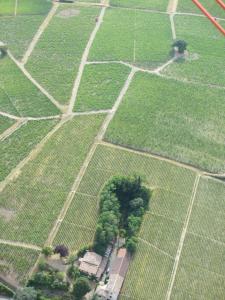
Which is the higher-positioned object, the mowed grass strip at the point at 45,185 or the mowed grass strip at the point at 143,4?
the mowed grass strip at the point at 143,4

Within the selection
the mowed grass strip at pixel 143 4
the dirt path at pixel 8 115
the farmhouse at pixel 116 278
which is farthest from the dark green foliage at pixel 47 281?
the mowed grass strip at pixel 143 4

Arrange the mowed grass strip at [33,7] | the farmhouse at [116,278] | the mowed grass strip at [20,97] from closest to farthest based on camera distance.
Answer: the farmhouse at [116,278], the mowed grass strip at [20,97], the mowed grass strip at [33,7]

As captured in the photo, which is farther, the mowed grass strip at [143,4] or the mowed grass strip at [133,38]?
the mowed grass strip at [143,4]

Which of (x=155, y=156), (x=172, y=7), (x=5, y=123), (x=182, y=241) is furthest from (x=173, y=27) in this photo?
(x=182, y=241)

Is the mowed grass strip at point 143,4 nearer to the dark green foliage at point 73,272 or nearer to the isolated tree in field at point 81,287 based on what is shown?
the dark green foliage at point 73,272

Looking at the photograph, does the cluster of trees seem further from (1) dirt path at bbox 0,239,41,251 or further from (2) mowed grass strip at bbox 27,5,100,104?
(2) mowed grass strip at bbox 27,5,100,104

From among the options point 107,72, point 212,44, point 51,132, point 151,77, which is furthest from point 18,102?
point 212,44

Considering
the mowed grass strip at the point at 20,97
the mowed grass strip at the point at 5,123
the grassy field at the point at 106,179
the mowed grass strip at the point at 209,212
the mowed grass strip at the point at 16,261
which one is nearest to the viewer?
the mowed grass strip at the point at 16,261

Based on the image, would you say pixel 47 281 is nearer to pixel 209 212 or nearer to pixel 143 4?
pixel 209 212
